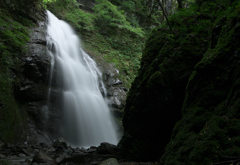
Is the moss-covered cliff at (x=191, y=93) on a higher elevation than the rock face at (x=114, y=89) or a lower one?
higher

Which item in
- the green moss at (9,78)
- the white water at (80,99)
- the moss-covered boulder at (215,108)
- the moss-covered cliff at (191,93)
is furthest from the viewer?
the white water at (80,99)

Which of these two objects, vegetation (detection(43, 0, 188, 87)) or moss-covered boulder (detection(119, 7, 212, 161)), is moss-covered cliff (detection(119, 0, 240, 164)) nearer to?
moss-covered boulder (detection(119, 7, 212, 161))

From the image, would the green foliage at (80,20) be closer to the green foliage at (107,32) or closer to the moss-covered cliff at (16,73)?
the green foliage at (107,32)

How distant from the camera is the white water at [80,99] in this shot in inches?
352

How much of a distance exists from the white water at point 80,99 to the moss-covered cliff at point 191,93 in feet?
12.1

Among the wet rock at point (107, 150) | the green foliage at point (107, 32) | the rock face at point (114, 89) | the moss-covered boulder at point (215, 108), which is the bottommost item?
the wet rock at point (107, 150)

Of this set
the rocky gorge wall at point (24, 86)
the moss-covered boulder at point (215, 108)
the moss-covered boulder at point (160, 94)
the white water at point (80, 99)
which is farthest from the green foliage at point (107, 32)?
the moss-covered boulder at point (215, 108)

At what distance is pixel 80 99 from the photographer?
396 inches

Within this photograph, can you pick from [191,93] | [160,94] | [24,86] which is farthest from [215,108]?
[24,86]

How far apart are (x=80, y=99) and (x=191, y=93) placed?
307 inches

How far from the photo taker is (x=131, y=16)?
68.8 ft

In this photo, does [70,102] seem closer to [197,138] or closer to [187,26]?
[187,26]

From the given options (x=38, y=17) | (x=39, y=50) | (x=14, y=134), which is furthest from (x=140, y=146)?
(x=38, y=17)

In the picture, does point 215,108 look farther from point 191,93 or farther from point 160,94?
point 160,94
